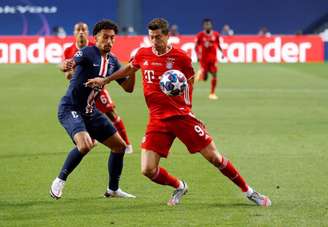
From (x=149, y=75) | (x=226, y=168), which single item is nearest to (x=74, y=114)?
(x=149, y=75)

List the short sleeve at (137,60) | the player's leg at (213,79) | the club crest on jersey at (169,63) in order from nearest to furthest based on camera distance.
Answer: the club crest on jersey at (169,63) → the short sleeve at (137,60) → the player's leg at (213,79)

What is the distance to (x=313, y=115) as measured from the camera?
22.3 metres

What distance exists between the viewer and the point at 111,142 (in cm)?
1124

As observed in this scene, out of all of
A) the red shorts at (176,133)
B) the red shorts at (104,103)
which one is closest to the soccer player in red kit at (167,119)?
the red shorts at (176,133)

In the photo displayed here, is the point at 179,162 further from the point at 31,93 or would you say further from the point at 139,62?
the point at 31,93

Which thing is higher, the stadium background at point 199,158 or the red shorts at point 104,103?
the red shorts at point 104,103

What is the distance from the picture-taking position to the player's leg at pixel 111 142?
11.2 meters

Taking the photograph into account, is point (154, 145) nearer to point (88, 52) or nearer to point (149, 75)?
point (149, 75)

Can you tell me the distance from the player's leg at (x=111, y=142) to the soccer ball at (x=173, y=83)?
1.19 m

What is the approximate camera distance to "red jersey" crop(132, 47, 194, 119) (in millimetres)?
10383

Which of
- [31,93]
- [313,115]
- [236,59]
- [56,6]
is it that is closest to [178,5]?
[56,6]

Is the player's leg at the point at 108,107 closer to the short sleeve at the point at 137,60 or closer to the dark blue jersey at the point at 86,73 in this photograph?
the dark blue jersey at the point at 86,73

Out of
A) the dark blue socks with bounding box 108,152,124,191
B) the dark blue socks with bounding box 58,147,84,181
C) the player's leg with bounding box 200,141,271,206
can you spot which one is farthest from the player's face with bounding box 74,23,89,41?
the player's leg with bounding box 200,141,271,206

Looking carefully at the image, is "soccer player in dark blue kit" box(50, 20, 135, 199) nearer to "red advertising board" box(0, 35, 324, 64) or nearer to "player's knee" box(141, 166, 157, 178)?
"player's knee" box(141, 166, 157, 178)
